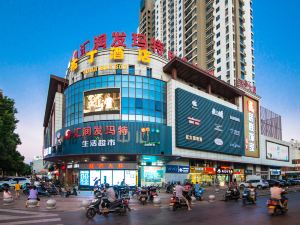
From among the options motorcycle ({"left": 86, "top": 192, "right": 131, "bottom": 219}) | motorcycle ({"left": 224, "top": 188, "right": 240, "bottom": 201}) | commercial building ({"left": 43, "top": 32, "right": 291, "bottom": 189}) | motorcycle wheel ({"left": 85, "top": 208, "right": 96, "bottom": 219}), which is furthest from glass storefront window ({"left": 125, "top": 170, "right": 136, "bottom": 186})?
motorcycle wheel ({"left": 85, "top": 208, "right": 96, "bottom": 219})

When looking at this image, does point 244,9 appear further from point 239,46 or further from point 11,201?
point 11,201

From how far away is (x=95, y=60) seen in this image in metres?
56.3

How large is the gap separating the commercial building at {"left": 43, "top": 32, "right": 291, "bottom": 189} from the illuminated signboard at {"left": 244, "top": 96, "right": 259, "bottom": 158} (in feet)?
49.2

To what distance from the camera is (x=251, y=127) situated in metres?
80.7

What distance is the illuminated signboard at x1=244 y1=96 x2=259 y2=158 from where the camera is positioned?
7894 centimetres

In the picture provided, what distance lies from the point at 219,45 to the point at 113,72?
166ft

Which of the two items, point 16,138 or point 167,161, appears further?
point 16,138

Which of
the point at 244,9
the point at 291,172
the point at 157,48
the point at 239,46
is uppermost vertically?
the point at 244,9

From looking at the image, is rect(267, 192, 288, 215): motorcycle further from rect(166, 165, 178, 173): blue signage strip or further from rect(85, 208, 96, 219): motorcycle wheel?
rect(166, 165, 178, 173): blue signage strip

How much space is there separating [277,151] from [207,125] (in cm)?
4044

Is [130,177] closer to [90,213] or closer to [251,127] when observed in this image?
[90,213]

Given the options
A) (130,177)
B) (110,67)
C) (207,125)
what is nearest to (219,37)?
(207,125)

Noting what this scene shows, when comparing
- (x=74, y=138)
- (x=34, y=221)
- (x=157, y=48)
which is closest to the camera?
(x=34, y=221)

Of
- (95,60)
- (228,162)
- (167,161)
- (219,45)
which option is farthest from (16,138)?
(219,45)
